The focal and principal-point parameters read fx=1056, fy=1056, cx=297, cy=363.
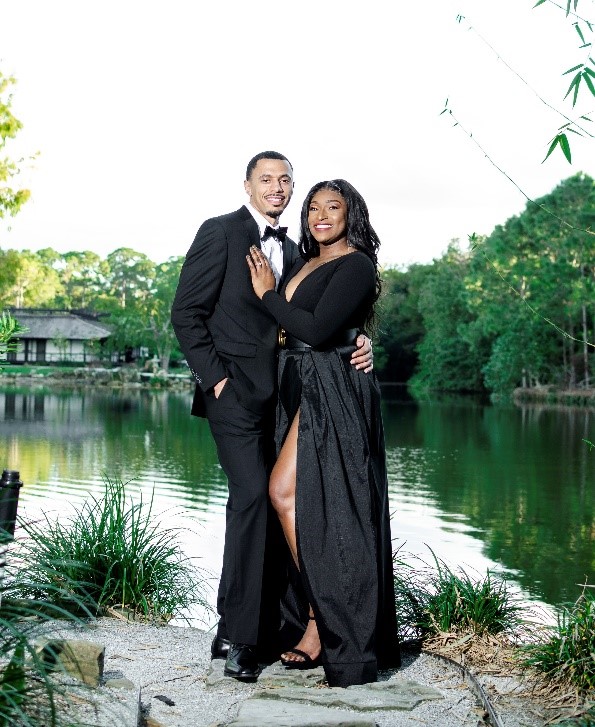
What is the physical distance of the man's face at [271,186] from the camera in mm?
3912

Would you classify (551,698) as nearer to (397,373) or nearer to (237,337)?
(237,337)

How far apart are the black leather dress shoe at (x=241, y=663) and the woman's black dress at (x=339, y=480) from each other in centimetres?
25

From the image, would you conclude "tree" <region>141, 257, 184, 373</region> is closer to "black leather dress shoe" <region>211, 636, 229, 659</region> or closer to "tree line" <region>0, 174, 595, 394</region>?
"tree line" <region>0, 174, 595, 394</region>

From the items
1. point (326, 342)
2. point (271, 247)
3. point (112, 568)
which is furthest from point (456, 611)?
point (271, 247)

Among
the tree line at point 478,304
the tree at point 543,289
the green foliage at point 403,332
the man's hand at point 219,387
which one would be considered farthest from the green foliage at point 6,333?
the green foliage at point 403,332

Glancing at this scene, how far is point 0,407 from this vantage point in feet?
118

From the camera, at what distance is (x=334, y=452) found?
382 cm

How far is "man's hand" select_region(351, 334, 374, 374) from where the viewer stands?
12.9ft

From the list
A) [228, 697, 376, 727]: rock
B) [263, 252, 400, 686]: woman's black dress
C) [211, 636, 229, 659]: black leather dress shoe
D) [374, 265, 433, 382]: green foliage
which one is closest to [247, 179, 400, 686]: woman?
[263, 252, 400, 686]: woman's black dress

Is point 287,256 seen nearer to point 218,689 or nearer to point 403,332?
point 218,689

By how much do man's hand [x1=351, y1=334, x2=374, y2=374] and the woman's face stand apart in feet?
1.32

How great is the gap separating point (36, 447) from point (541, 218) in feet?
87.8

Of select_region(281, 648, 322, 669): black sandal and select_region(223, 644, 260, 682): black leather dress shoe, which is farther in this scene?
select_region(281, 648, 322, 669): black sandal

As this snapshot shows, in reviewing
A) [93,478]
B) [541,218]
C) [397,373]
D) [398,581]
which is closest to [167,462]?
[93,478]
